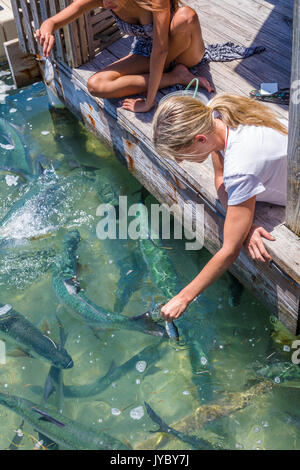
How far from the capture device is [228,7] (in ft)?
15.2

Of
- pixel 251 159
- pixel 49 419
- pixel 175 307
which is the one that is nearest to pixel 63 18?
pixel 251 159

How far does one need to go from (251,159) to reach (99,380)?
1.77 metres

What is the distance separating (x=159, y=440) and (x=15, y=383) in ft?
3.48

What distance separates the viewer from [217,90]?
3.77 metres

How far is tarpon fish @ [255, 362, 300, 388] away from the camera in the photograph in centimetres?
310

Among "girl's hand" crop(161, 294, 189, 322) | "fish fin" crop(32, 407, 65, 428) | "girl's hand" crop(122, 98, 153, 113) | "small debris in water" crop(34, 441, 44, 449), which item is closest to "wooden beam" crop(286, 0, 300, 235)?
"girl's hand" crop(161, 294, 189, 322)

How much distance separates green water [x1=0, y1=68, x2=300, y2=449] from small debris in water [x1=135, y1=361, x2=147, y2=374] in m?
0.03

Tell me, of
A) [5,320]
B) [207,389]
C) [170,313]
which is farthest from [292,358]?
[5,320]

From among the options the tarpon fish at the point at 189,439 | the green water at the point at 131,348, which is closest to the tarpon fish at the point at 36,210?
the green water at the point at 131,348

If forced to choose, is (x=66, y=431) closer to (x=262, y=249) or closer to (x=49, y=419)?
(x=49, y=419)

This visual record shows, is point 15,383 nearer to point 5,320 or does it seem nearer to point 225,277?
point 5,320

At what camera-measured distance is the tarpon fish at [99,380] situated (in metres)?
3.23

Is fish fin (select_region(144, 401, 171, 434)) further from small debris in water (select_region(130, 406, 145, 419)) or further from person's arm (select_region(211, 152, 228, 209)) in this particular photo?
person's arm (select_region(211, 152, 228, 209))

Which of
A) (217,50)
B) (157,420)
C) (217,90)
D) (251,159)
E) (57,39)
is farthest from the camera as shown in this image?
(57,39)
